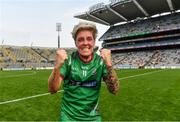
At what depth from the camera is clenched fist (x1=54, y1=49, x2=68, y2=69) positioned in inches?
130

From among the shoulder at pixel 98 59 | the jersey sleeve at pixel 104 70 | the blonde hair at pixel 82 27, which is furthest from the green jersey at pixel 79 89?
the blonde hair at pixel 82 27

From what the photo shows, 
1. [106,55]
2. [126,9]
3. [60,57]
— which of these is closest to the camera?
[60,57]

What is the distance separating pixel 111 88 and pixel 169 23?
79790 millimetres

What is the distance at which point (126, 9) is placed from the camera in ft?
266

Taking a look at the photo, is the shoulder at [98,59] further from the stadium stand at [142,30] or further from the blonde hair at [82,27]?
the stadium stand at [142,30]

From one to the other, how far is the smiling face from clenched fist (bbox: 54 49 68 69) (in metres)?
0.19

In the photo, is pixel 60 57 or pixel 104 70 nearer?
pixel 60 57

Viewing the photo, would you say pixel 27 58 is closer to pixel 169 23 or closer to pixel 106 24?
pixel 106 24

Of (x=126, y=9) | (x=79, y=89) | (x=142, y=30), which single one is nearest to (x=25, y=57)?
(x=126, y=9)

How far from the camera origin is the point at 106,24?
99.9 meters

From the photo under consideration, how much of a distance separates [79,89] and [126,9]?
3130 inches

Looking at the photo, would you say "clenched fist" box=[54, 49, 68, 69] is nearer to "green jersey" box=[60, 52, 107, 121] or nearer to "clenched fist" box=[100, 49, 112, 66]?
"green jersey" box=[60, 52, 107, 121]

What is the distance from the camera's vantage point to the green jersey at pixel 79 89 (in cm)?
347

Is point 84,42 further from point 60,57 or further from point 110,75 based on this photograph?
point 110,75
